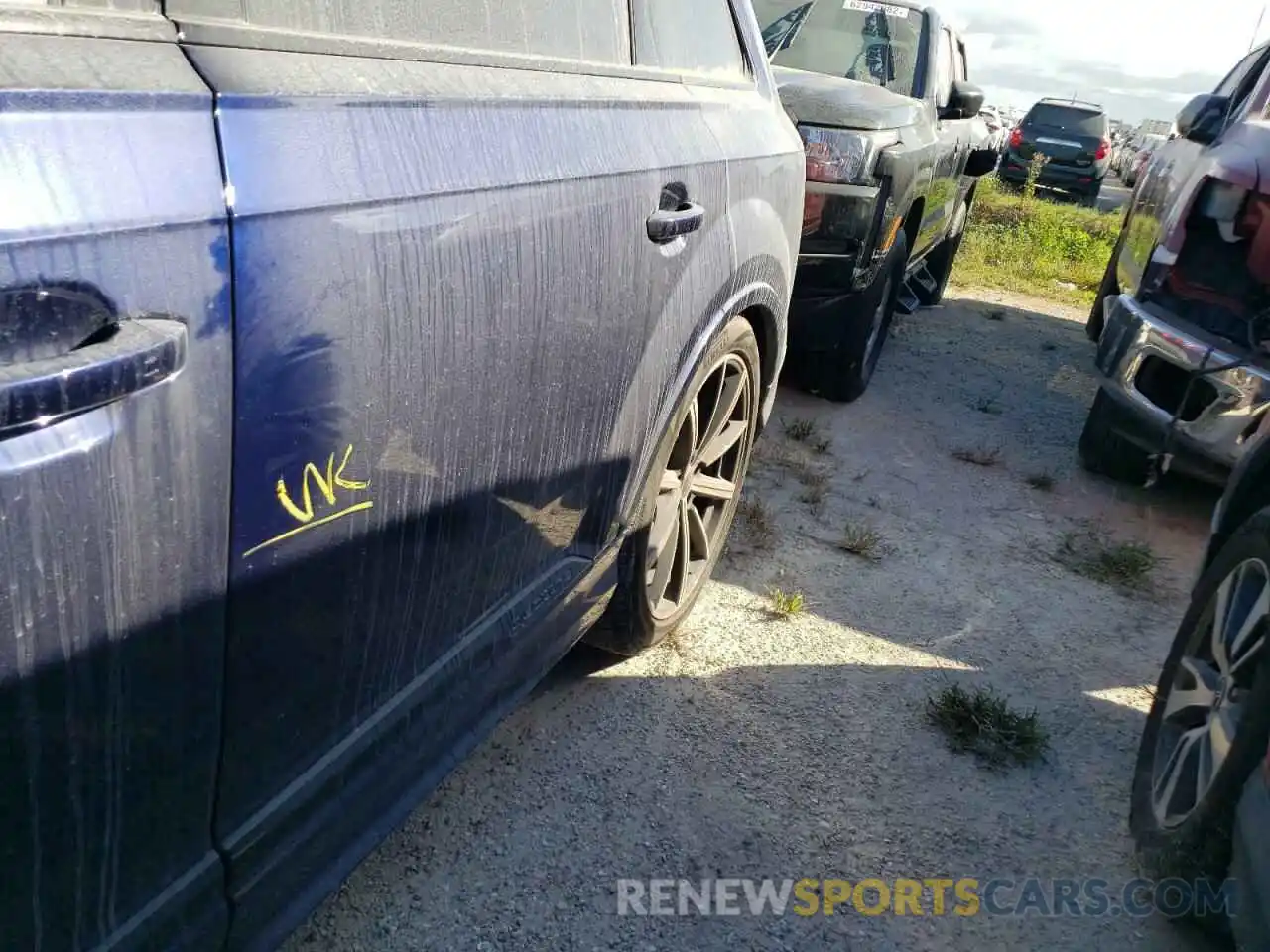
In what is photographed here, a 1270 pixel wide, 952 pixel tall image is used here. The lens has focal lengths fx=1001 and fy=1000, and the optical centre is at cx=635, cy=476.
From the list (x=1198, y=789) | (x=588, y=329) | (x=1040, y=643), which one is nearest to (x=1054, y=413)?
(x=1040, y=643)

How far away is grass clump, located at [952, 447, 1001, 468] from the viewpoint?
181 inches

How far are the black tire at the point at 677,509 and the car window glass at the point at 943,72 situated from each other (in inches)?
143

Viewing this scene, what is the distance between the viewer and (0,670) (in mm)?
878

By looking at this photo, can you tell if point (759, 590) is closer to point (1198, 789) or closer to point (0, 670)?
point (1198, 789)

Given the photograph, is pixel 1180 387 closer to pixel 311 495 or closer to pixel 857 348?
pixel 857 348

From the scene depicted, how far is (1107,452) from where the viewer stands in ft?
14.5

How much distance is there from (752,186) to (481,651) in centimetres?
138

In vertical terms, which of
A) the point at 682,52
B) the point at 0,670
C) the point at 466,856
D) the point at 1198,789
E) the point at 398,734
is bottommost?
the point at 466,856

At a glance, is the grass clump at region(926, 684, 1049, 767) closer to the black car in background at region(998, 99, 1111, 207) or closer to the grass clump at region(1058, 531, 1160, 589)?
the grass clump at region(1058, 531, 1160, 589)

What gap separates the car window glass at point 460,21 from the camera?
3.78ft

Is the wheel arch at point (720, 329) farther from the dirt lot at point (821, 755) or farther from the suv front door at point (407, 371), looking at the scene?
the dirt lot at point (821, 755)

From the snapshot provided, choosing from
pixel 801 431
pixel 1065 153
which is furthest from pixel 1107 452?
pixel 1065 153

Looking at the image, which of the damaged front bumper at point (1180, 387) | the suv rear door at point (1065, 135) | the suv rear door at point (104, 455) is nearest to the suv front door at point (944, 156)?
the damaged front bumper at point (1180, 387)

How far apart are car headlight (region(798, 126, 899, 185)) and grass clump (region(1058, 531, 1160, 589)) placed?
171cm
